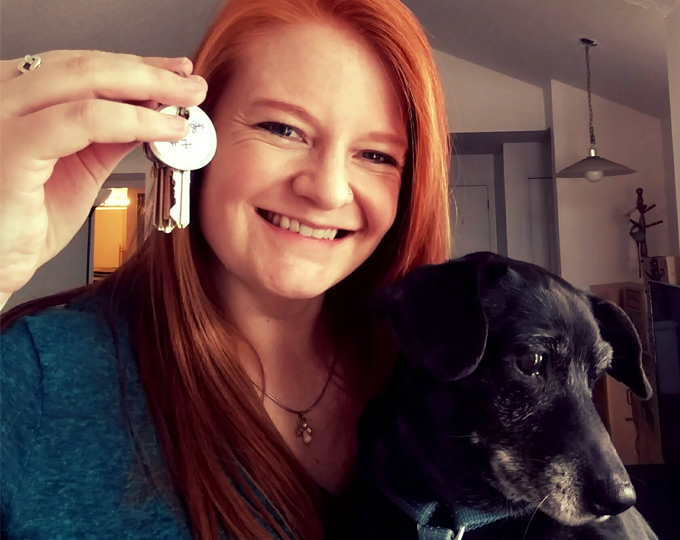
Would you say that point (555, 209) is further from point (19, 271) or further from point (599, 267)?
point (19, 271)

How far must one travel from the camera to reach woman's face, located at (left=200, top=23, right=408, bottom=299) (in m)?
0.74

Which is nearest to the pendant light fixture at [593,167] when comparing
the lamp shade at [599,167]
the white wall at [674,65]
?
the lamp shade at [599,167]

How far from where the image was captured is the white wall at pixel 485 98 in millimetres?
4152

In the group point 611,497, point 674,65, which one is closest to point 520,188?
point 674,65

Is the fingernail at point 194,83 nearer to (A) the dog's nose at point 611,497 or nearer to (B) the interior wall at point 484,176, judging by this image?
(A) the dog's nose at point 611,497

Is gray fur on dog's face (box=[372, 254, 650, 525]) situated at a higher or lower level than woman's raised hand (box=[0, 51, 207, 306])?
lower

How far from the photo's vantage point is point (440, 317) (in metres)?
0.67

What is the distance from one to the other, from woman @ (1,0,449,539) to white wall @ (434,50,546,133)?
140 inches

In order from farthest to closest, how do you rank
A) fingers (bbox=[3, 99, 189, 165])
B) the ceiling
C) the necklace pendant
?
the ceiling → the necklace pendant → fingers (bbox=[3, 99, 189, 165])

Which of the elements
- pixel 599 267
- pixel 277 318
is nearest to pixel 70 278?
pixel 277 318

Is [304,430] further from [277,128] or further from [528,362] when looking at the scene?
[277,128]

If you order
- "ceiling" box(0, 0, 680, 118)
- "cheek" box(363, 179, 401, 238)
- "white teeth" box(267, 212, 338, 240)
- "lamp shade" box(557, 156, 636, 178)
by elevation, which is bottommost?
"white teeth" box(267, 212, 338, 240)

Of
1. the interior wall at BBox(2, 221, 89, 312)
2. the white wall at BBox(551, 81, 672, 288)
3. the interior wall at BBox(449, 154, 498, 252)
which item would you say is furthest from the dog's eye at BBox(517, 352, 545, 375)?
the interior wall at BBox(449, 154, 498, 252)

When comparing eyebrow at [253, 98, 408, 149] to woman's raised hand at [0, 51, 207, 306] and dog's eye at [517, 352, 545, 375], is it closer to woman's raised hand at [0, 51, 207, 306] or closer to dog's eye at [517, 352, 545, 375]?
woman's raised hand at [0, 51, 207, 306]
